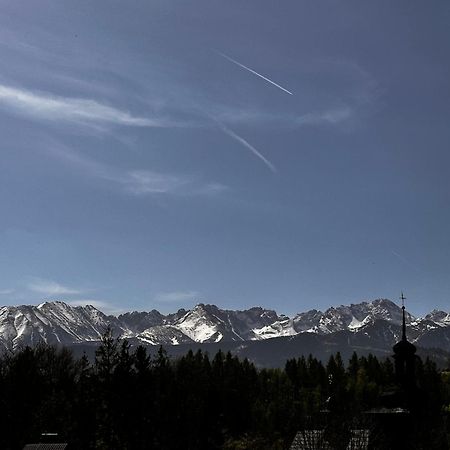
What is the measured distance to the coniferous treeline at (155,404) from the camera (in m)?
62.0

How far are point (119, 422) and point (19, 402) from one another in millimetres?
24516

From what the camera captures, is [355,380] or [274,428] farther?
[355,380]

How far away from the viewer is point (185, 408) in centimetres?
8275

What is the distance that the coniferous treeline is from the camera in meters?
62.0

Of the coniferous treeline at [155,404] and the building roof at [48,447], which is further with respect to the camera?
the building roof at [48,447]

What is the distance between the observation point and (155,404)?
238 feet

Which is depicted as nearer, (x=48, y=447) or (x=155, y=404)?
(x=48, y=447)

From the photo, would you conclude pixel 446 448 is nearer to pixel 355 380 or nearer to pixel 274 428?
pixel 274 428

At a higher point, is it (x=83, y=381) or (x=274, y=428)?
(x=83, y=381)

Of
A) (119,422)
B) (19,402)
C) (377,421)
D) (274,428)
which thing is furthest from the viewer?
(274,428)

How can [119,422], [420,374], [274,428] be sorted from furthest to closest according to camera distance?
[420,374] → [274,428] → [119,422]

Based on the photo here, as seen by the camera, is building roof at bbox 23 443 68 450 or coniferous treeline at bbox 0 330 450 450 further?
building roof at bbox 23 443 68 450

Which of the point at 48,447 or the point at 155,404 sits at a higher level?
the point at 155,404

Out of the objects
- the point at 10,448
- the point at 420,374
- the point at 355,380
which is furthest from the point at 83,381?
the point at 355,380
